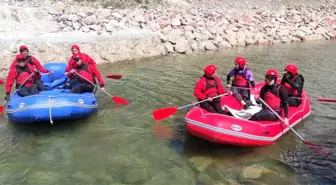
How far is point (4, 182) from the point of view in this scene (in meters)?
5.98

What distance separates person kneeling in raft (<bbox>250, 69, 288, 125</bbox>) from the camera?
702 centimetres

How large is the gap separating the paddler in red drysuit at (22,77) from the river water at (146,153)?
2.53 feet

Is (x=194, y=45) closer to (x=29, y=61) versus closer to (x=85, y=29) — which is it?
(x=85, y=29)

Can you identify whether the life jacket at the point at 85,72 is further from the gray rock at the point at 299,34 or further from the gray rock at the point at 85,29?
the gray rock at the point at 299,34

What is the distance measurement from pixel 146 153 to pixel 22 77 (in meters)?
3.55

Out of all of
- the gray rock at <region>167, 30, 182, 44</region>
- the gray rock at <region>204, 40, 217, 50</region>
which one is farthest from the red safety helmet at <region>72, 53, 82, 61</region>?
the gray rock at <region>204, 40, 217, 50</region>

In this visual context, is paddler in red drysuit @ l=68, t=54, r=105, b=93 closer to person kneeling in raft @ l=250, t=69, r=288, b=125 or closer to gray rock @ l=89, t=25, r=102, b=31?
person kneeling in raft @ l=250, t=69, r=288, b=125

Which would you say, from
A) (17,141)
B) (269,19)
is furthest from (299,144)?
(269,19)

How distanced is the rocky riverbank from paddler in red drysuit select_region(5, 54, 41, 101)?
4.76 meters

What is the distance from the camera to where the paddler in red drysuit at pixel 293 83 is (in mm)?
7653

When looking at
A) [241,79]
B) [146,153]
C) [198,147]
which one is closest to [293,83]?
[241,79]

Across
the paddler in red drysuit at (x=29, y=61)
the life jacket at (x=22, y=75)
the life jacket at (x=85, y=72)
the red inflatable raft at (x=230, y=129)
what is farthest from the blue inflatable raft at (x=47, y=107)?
the red inflatable raft at (x=230, y=129)

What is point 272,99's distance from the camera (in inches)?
282

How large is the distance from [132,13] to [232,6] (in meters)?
9.33
